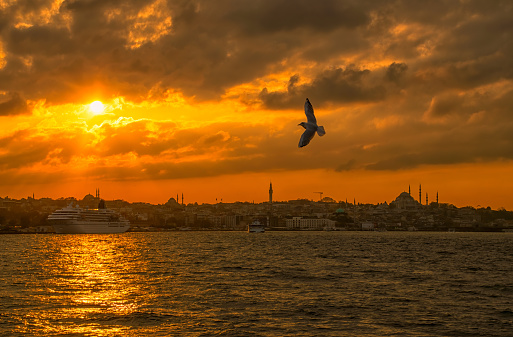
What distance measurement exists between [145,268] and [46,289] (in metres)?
16.9

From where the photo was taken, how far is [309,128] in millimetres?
26297

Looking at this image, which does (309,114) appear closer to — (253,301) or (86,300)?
(253,301)

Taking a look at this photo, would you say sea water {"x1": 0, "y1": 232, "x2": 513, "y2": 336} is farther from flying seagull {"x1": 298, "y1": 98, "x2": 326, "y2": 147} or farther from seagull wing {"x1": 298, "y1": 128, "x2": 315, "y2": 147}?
flying seagull {"x1": 298, "y1": 98, "x2": 326, "y2": 147}

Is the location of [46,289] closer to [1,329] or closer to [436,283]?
[1,329]

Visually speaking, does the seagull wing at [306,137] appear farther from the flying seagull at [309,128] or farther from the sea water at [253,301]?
the sea water at [253,301]

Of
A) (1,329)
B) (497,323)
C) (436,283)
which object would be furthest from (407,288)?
(1,329)

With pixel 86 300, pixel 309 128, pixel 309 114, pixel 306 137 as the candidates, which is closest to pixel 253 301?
pixel 86 300

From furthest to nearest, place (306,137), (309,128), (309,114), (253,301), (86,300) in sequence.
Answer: (253,301), (86,300), (309,114), (309,128), (306,137)

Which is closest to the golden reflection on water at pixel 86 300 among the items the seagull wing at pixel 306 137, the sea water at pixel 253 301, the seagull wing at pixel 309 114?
the sea water at pixel 253 301

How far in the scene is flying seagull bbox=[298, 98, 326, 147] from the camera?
2497 cm

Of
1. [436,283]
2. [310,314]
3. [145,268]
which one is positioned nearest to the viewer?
[310,314]

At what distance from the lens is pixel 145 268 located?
54469 mm

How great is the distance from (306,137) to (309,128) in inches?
44.3

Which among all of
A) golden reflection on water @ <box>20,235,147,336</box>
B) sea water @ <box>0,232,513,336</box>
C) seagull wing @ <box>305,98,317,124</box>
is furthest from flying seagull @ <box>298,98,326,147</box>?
golden reflection on water @ <box>20,235,147,336</box>
